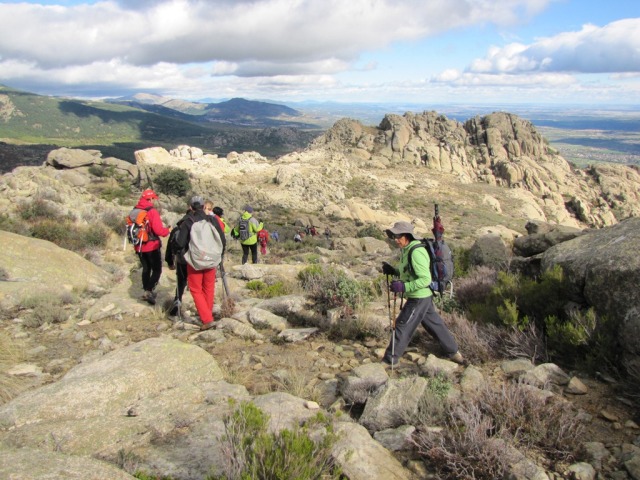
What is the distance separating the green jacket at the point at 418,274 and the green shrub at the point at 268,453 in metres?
2.63

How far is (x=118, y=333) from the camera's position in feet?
21.9

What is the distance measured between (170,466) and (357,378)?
2.10 metres

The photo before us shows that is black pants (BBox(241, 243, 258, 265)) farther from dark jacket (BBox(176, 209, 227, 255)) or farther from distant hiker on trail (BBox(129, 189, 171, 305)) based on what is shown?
dark jacket (BBox(176, 209, 227, 255))

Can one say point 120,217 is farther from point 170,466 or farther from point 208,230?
point 170,466

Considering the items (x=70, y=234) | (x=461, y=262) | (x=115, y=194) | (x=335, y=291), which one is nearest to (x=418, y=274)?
(x=335, y=291)

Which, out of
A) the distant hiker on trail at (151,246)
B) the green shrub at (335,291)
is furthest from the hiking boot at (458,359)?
the distant hiker on trail at (151,246)

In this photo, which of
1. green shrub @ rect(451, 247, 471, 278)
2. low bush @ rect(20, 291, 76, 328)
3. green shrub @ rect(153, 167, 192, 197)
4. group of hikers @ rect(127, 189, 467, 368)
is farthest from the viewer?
green shrub @ rect(153, 167, 192, 197)

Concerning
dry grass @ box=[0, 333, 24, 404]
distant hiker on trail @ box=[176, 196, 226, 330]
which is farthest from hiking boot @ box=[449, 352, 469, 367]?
dry grass @ box=[0, 333, 24, 404]

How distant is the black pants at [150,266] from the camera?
7930 millimetres

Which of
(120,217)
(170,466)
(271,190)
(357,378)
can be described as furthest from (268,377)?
(271,190)

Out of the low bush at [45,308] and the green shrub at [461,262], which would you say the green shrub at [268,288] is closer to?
the low bush at [45,308]

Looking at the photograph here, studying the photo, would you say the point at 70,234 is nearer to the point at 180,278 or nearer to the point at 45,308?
the point at 45,308

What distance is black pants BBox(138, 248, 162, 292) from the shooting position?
7930 mm

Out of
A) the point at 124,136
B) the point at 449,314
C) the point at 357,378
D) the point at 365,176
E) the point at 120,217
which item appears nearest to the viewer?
the point at 357,378
